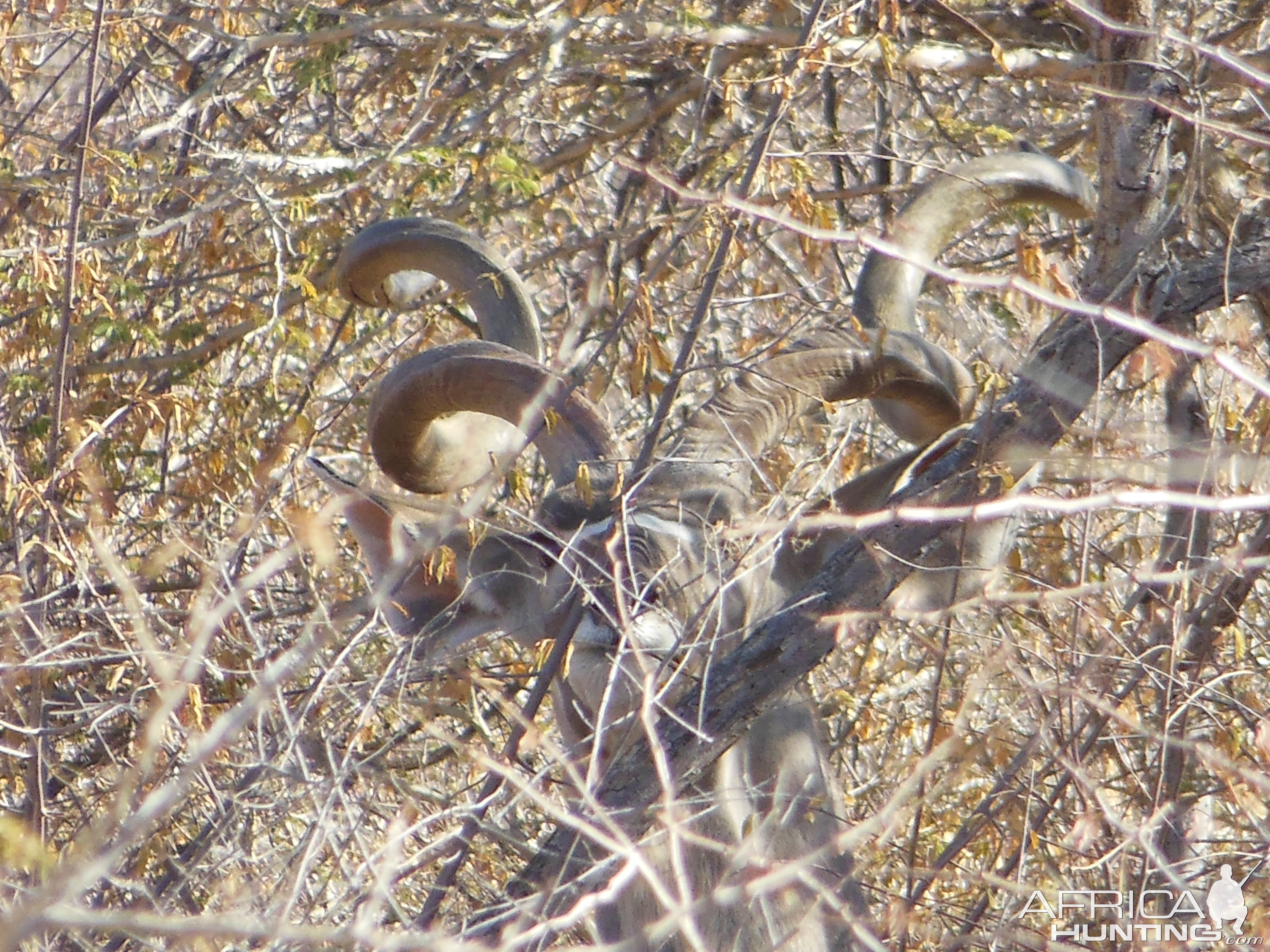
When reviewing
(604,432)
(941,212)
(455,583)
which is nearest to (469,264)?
(604,432)

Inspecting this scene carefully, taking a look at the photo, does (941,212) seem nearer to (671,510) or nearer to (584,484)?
(671,510)

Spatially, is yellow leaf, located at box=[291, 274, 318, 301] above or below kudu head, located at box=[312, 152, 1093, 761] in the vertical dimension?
above

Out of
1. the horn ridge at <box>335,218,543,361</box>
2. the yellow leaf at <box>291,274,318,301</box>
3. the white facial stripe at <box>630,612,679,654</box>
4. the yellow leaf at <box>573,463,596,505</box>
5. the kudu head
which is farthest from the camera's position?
the yellow leaf at <box>291,274,318,301</box>

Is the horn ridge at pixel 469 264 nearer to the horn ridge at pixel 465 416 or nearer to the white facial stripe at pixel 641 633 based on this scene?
the horn ridge at pixel 465 416

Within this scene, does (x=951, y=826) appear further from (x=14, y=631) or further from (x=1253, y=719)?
(x=14, y=631)

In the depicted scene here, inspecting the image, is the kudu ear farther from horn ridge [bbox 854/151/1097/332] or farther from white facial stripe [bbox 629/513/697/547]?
horn ridge [bbox 854/151/1097/332]

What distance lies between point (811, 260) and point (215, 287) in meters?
2.40

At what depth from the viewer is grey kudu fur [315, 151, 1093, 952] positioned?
3.62m

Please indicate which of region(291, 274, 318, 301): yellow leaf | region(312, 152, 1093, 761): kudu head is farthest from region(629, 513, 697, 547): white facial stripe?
region(291, 274, 318, 301): yellow leaf

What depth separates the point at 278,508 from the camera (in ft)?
17.0

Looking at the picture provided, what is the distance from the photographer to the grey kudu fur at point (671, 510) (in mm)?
3619

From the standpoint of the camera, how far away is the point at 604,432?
431 cm

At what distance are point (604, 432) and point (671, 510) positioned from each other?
0.32 meters

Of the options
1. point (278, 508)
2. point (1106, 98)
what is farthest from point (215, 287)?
point (1106, 98)
